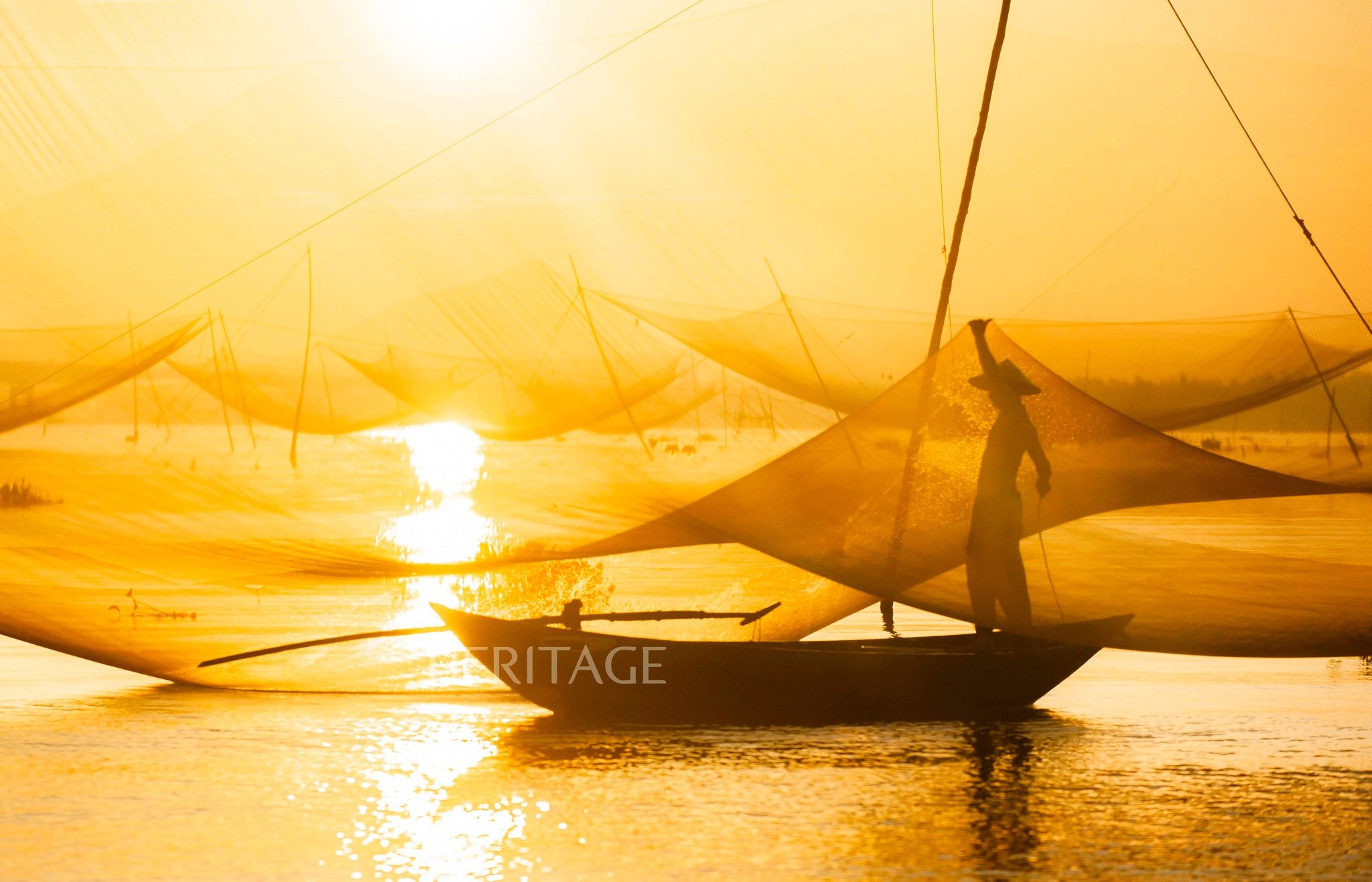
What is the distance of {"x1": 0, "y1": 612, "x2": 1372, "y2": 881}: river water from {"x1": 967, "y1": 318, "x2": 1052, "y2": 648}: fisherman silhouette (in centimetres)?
82

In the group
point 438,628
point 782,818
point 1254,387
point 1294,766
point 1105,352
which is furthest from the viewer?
point 1105,352

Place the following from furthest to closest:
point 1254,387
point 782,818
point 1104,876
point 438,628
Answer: point 1254,387 < point 438,628 < point 782,818 < point 1104,876

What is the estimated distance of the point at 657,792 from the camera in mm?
7773

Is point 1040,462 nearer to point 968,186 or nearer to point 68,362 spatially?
point 968,186

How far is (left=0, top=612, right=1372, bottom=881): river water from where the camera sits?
6492 mm

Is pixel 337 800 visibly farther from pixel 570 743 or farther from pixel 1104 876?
pixel 1104 876

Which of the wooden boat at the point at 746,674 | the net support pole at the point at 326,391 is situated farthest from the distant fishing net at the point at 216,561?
the net support pole at the point at 326,391

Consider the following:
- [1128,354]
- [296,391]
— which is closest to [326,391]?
[296,391]

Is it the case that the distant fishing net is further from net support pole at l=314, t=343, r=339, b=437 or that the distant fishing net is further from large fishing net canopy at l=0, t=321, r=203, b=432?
net support pole at l=314, t=343, r=339, b=437

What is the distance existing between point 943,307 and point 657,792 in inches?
162

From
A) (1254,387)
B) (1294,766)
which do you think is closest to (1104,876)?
(1294,766)

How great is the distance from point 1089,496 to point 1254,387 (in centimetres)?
545

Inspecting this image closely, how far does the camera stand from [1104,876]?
6.27 metres

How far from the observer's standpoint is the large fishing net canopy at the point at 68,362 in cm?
1173
